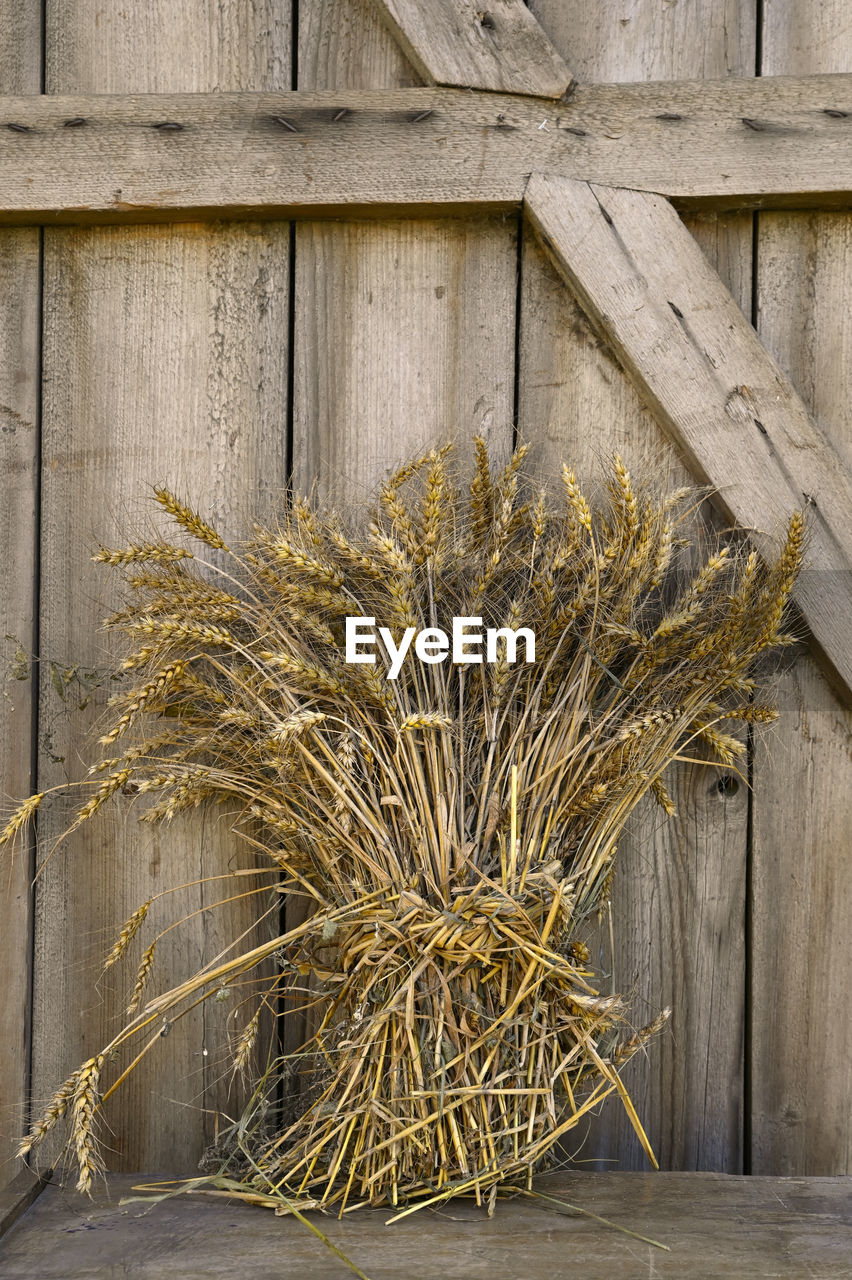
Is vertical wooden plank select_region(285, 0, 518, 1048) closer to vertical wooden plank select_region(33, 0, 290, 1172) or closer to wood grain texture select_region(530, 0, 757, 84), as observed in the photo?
vertical wooden plank select_region(33, 0, 290, 1172)

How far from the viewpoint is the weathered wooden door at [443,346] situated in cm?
121

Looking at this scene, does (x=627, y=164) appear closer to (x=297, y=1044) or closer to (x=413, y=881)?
(x=413, y=881)

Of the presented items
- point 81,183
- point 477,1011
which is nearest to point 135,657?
point 477,1011

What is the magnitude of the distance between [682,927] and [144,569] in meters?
0.87

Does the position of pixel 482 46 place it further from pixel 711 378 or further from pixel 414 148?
pixel 711 378

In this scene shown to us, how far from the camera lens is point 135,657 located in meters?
1.07

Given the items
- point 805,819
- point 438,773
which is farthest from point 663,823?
point 438,773

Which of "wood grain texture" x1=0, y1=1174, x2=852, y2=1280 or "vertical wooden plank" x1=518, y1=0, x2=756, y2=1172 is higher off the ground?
"vertical wooden plank" x1=518, y1=0, x2=756, y2=1172

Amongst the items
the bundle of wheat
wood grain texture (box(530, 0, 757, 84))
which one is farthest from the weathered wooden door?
the bundle of wheat

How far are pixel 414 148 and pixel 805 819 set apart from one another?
1.04 meters

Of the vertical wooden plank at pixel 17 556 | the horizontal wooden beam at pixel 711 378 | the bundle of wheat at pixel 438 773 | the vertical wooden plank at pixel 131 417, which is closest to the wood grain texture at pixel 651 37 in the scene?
the horizontal wooden beam at pixel 711 378

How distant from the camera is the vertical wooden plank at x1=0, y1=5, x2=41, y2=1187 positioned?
50.3 inches

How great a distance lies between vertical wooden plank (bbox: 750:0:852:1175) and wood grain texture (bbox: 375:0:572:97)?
321 millimetres

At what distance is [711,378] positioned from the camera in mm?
1200
